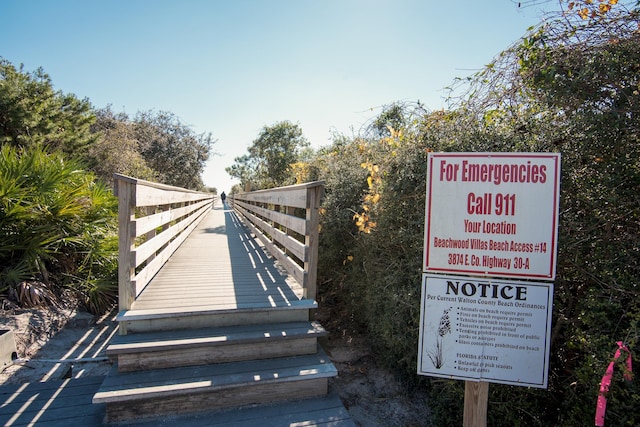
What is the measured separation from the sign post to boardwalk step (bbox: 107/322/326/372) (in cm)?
142

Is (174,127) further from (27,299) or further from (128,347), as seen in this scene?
(128,347)

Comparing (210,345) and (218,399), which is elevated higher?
(210,345)

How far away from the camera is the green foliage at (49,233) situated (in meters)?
4.30

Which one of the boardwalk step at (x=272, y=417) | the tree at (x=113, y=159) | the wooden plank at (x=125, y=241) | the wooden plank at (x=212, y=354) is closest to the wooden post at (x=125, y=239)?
the wooden plank at (x=125, y=241)

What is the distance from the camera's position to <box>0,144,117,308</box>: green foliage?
4297mm

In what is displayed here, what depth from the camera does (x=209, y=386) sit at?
2.55 meters

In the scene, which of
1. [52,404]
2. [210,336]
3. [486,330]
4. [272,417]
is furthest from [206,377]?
[486,330]

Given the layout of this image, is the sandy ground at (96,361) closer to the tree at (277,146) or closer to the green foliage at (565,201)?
the green foliage at (565,201)

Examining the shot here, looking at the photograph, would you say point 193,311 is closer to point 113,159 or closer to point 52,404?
point 52,404

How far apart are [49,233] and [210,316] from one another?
292 cm

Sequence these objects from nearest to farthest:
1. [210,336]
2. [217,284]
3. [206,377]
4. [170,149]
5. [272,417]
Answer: [272,417]
[206,377]
[210,336]
[217,284]
[170,149]

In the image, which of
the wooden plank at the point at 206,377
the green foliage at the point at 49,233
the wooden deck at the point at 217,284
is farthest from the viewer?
the green foliage at the point at 49,233

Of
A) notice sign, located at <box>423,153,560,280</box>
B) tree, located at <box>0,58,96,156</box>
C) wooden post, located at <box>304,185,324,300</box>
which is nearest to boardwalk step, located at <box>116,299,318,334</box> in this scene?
wooden post, located at <box>304,185,324,300</box>

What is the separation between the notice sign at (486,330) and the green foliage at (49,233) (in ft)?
14.4
